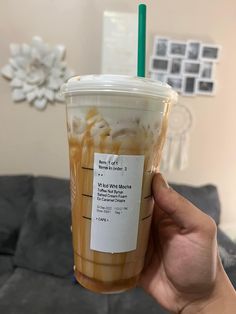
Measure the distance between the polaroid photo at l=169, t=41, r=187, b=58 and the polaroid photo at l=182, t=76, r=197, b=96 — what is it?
144mm

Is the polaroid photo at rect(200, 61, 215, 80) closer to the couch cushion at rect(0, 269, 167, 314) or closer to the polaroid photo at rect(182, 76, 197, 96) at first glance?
the polaroid photo at rect(182, 76, 197, 96)

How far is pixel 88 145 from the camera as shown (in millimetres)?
577

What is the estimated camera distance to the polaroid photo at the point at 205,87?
6.41 feet

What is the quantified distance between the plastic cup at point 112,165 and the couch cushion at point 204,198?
3.87 feet

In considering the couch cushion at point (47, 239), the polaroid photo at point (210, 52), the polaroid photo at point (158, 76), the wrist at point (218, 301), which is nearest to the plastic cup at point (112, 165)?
the wrist at point (218, 301)

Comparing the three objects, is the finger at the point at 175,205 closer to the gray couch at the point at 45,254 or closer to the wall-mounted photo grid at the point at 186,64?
the gray couch at the point at 45,254

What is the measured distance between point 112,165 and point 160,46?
155cm

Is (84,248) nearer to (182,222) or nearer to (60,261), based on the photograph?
(182,222)

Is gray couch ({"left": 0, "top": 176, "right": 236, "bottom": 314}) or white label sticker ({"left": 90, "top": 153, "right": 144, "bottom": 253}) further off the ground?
white label sticker ({"left": 90, "top": 153, "right": 144, "bottom": 253})

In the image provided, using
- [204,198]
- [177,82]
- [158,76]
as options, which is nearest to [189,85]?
[177,82]

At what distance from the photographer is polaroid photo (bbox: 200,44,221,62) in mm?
1929

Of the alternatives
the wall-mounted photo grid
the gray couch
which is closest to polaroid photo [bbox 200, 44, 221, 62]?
the wall-mounted photo grid

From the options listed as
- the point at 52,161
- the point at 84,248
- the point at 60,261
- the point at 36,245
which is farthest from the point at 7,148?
the point at 84,248

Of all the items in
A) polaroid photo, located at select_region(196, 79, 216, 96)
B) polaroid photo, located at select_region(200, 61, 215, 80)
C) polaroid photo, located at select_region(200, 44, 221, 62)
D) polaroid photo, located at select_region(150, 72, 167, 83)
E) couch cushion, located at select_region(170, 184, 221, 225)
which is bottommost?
couch cushion, located at select_region(170, 184, 221, 225)
